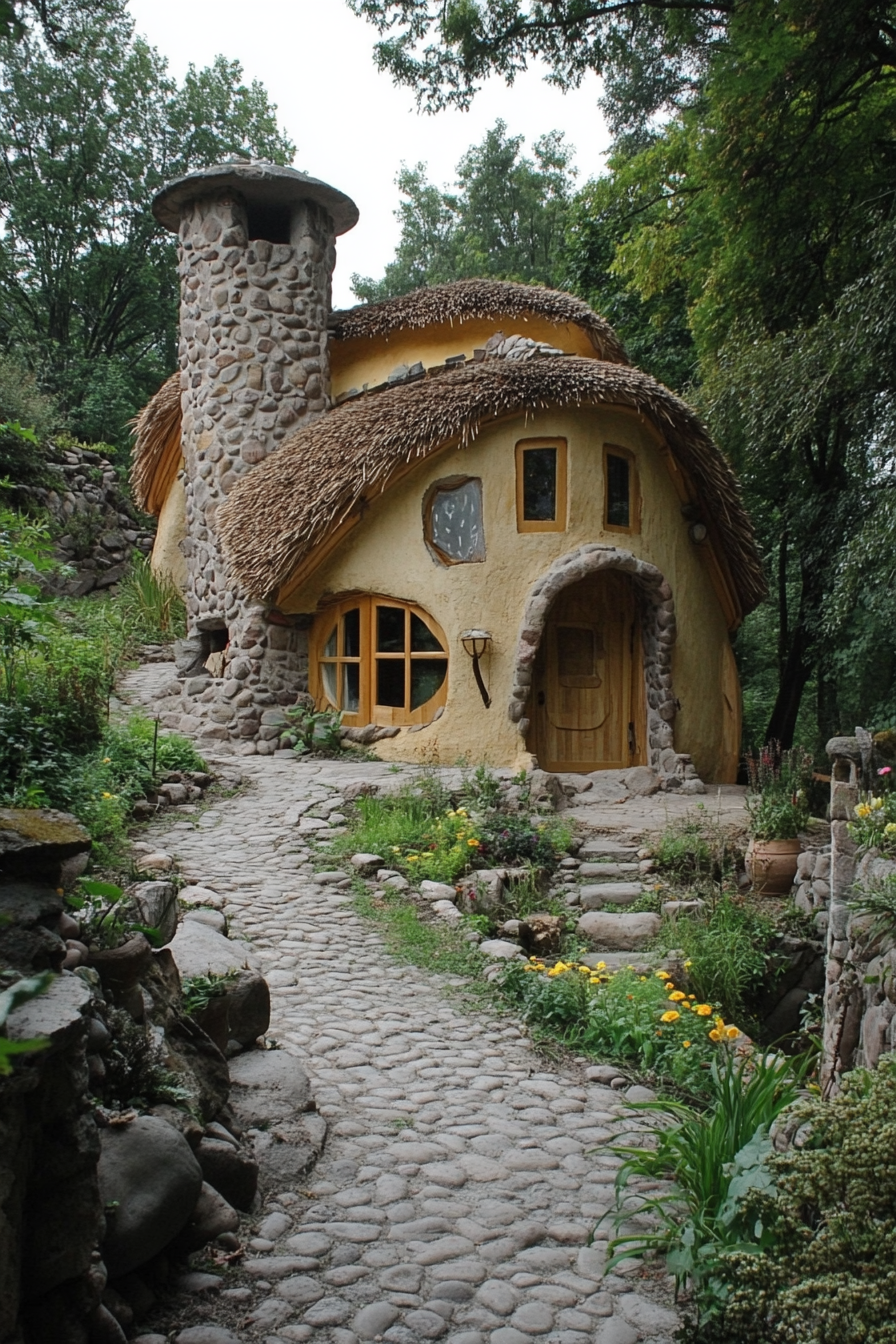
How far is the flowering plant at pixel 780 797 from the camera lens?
8.21m

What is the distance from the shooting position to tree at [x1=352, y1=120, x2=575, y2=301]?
26.9m

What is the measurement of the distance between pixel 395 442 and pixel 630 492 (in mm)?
2950

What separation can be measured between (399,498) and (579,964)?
279 inches

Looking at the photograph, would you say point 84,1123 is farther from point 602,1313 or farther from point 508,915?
point 508,915

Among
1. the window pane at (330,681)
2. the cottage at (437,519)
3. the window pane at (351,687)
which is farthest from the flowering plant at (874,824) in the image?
the window pane at (330,681)

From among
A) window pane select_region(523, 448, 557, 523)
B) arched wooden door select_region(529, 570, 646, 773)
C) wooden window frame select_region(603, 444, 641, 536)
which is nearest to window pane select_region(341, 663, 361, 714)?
arched wooden door select_region(529, 570, 646, 773)

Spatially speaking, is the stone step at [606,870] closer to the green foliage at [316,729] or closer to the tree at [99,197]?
the green foliage at [316,729]

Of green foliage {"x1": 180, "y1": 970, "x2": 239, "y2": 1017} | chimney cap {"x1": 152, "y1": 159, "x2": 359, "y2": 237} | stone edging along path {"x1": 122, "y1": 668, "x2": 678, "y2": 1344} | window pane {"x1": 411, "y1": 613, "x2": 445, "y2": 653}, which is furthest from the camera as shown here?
chimney cap {"x1": 152, "y1": 159, "x2": 359, "y2": 237}

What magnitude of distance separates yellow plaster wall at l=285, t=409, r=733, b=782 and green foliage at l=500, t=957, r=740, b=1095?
18.1 ft

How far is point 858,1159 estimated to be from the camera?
8.10 feet

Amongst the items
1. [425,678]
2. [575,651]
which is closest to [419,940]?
[425,678]

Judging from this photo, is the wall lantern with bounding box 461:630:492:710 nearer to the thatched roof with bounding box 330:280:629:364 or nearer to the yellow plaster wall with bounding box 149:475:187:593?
the thatched roof with bounding box 330:280:629:364

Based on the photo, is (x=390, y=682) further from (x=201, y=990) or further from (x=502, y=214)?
(x=502, y=214)

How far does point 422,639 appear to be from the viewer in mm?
11781
